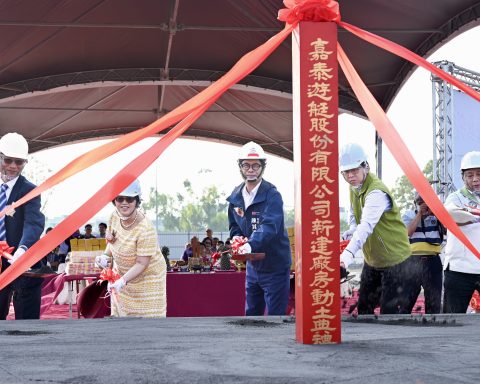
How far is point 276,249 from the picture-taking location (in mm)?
4902

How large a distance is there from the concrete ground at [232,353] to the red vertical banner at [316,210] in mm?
97

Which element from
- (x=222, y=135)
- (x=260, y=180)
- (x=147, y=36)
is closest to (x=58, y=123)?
(x=222, y=135)

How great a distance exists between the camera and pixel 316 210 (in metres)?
2.32

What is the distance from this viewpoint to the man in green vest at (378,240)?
167 inches

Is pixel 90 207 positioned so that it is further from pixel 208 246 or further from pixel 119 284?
pixel 208 246

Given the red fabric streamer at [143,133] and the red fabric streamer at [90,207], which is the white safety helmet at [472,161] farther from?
the red fabric streamer at [90,207]

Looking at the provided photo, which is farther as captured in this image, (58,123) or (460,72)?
(58,123)

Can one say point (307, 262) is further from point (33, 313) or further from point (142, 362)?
point (33, 313)

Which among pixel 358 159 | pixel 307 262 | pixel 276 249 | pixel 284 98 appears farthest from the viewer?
pixel 284 98

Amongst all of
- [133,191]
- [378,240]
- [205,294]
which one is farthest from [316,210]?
[205,294]

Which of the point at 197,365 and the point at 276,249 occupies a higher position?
the point at 276,249

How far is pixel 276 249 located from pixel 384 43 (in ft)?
7.29

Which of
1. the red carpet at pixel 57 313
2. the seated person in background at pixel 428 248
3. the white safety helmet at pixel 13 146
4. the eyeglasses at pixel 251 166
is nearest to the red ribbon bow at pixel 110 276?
the white safety helmet at pixel 13 146

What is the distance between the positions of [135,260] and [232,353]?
101 inches
